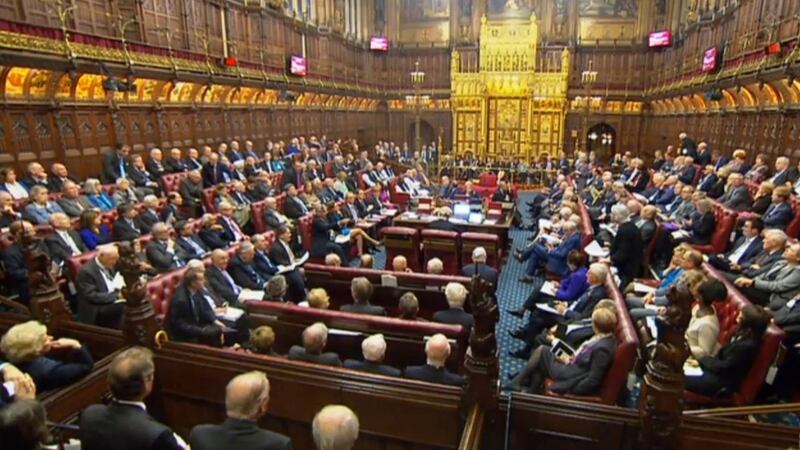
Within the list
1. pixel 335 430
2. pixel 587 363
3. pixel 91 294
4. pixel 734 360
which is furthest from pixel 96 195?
pixel 734 360

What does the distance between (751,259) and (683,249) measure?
4.50 feet

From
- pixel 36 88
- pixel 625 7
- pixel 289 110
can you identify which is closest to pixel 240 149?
pixel 289 110

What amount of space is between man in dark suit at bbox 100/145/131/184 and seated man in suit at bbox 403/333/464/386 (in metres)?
8.67

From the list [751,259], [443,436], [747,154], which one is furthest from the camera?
[747,154]

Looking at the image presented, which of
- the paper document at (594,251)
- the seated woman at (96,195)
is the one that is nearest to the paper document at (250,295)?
the seated woman at (96,195)

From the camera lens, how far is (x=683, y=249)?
5.20 m

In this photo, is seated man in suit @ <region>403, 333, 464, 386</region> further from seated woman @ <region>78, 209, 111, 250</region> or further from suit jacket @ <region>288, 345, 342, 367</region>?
seated woman @ <region>78, 209, 111, 250</region>

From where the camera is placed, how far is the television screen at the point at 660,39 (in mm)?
18578

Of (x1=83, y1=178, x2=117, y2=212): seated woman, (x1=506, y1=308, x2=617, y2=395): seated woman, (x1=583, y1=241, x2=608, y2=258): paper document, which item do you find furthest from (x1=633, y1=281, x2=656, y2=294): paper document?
(x1=83, y1=178, x2=117, y2=212): seated woman

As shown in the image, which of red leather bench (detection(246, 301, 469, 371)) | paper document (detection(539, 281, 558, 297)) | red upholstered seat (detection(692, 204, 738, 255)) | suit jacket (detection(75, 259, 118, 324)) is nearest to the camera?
red leather bench (detection(246, 301, 469, 371))

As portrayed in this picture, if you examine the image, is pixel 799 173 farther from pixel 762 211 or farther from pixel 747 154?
pixel 747 154

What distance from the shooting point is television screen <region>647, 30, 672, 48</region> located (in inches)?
731

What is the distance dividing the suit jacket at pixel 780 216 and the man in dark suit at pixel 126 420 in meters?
7.82

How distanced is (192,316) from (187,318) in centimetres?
5
